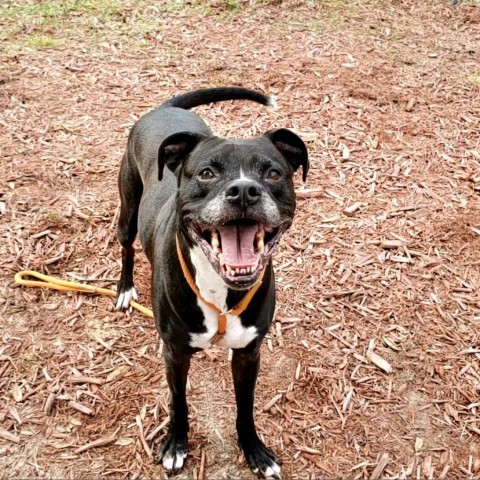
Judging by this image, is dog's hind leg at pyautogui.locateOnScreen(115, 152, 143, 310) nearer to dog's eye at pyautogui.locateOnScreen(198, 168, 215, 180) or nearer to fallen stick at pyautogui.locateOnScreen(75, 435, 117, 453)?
fallen stick at pyautogui.locateOnScreen(75, 435, 117, 453)

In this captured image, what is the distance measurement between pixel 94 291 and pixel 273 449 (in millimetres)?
1875

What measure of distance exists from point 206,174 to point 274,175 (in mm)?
338

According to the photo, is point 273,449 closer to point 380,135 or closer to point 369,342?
point 369,342

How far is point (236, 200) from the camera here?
2.54 metres

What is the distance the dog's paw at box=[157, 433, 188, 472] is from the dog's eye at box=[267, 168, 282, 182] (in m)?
1.74

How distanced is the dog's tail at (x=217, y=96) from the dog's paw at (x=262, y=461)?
2.43 metres

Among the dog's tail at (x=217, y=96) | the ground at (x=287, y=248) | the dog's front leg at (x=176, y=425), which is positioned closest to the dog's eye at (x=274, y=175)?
the dog's front leg at (x=176, y=425)

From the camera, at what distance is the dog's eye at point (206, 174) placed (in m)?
2.83

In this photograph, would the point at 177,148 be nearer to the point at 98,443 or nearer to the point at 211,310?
the point at 211,310

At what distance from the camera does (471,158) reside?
5.91 meters

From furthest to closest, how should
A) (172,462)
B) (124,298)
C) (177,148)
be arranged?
(124,298) → (172,462) → (177,148)

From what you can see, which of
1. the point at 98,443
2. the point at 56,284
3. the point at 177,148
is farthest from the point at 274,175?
the point at 56,284

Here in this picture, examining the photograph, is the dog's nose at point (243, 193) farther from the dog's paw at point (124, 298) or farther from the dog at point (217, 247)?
the dog's paw at point (124, 298)

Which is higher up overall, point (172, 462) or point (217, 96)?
point (217, 96)
